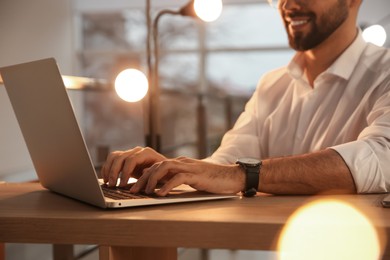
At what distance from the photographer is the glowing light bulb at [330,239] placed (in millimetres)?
778

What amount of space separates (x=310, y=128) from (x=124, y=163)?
27.9 inches

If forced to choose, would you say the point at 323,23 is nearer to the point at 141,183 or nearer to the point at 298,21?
the point at 298,21

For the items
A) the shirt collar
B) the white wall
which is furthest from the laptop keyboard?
the white wall

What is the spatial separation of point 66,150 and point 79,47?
355 inches

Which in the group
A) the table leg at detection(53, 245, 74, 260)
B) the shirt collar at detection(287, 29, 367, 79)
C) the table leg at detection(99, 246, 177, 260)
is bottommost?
the table leg at detection(53, 245, 74, 260)

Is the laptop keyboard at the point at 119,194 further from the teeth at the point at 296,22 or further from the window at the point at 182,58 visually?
the window at the point at 182,58

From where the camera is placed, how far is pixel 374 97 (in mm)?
1521

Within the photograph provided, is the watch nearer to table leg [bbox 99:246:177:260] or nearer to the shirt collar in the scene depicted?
table leg [bbox 99:246:177:260]

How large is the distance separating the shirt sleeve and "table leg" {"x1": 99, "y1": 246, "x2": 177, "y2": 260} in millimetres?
368

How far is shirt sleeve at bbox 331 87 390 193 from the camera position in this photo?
112cm

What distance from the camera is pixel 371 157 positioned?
1.17 metres

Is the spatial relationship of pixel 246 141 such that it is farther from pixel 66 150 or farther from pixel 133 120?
pixel 133 120

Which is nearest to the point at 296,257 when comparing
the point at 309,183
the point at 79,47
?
the point at 309,183

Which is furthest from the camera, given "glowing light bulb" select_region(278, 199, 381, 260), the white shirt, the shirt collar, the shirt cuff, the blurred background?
the blurred background
